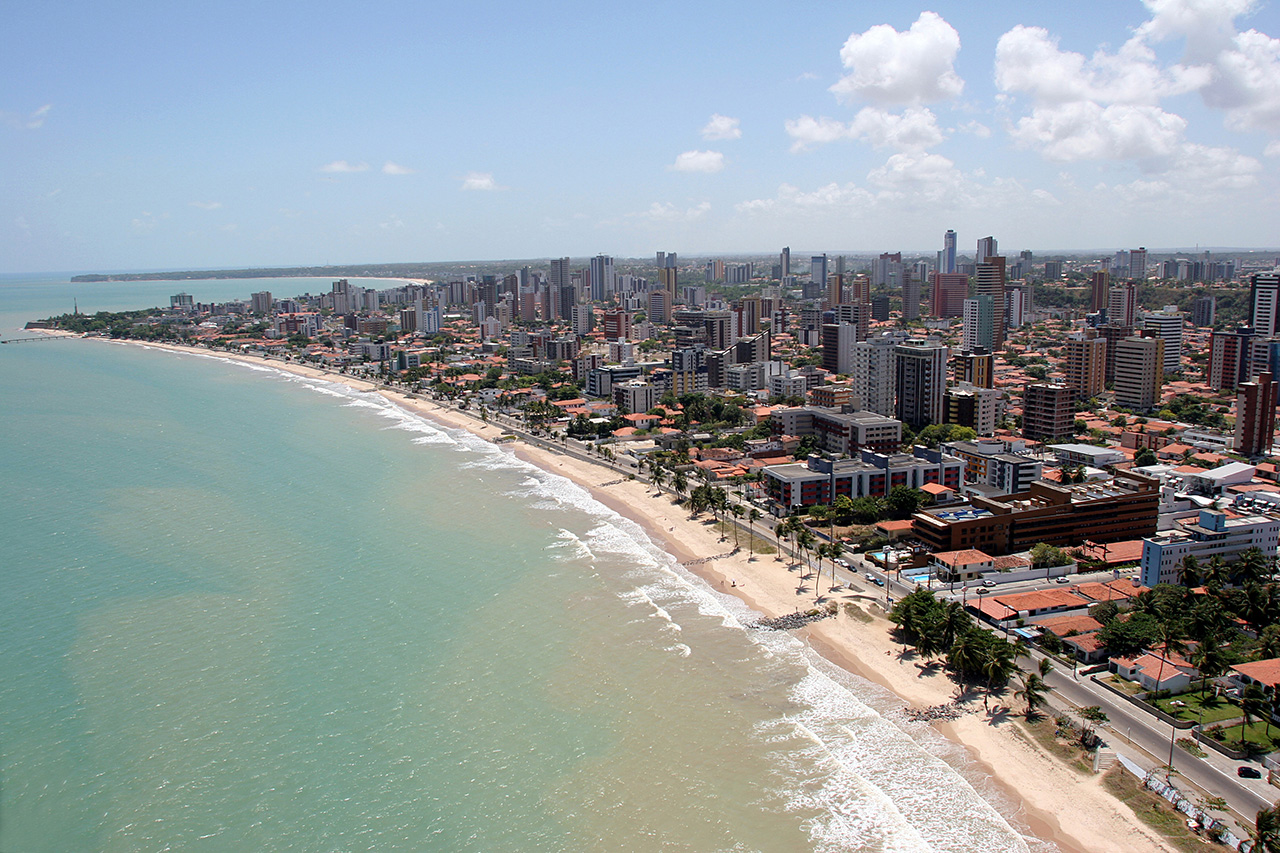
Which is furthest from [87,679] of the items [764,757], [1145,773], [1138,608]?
[1138,608]

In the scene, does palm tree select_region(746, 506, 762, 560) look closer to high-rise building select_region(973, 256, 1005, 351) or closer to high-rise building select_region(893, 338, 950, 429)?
high-rise building select_region(893, 338, 950, 429)

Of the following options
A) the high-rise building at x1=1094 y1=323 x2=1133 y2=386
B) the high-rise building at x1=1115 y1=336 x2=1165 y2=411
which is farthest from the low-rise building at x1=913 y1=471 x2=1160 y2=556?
the high-rise building at x1=1094 y1=323 x2=1133 y2=386

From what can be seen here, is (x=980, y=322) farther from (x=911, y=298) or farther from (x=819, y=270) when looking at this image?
(x=819, y=270)

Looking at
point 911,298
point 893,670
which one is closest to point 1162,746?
point 893,670

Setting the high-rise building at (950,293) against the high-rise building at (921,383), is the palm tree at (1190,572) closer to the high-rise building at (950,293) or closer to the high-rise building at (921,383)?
the high-rise building at (921,383)

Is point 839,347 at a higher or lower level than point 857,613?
higher

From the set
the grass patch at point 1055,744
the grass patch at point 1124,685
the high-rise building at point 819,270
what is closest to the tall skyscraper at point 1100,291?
the high-rise building at point 819,270

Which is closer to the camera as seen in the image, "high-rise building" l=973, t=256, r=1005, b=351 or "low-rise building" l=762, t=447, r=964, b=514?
"low-rise building" l=762, t=447, r=964, b=514
